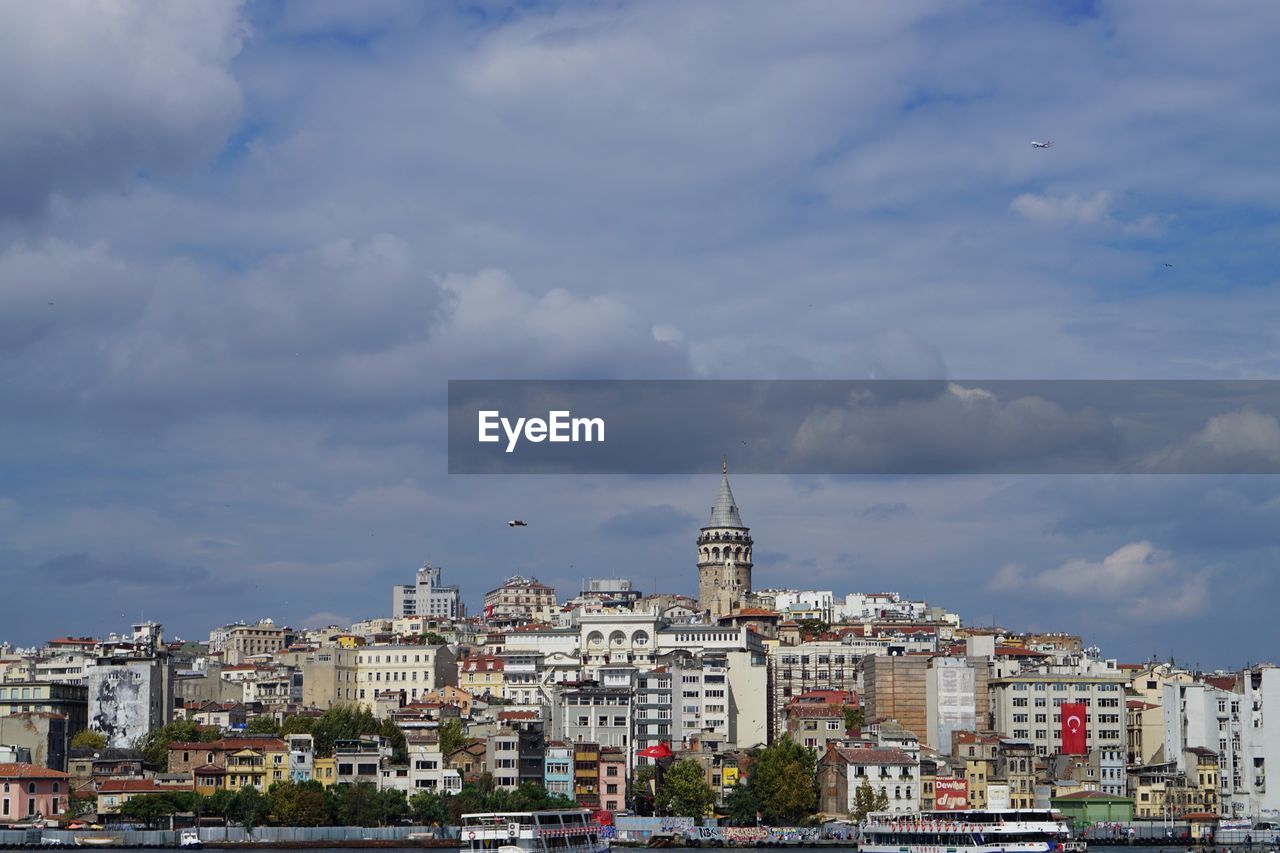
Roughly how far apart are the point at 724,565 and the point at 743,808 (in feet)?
198

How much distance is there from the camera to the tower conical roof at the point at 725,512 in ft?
461

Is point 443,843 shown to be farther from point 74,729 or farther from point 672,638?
point 672,638

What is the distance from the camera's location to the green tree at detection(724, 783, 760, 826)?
78250 mm

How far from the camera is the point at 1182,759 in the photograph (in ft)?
289

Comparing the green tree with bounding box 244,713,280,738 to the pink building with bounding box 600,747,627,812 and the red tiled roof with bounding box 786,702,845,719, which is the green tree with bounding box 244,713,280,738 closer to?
the pink building with bounding box 600,747,627,812

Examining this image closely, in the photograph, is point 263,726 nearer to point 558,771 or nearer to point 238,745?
point 238,745

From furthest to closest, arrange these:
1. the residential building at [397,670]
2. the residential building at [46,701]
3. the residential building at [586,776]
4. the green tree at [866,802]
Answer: the residential building at [397,670], the residential building at [46,701], the residential building at [586,776], the green tree at [866,802]

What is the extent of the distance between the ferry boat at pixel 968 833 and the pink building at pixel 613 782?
1525 cm

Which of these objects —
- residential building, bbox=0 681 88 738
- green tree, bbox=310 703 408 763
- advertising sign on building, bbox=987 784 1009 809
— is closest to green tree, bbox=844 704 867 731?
advertising sign on building, bbox=987 784 1009 809

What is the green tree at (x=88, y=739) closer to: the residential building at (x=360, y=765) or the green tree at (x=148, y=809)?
the green tree at (x=148, y=809)

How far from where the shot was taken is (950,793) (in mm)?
78688

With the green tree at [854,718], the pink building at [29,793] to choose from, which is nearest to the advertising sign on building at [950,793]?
the green tree at [854,718]

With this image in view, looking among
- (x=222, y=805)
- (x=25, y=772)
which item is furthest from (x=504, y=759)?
(x=25, y=772)

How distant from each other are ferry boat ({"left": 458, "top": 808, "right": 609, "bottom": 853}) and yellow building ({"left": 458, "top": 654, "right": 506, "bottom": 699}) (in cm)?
4410
